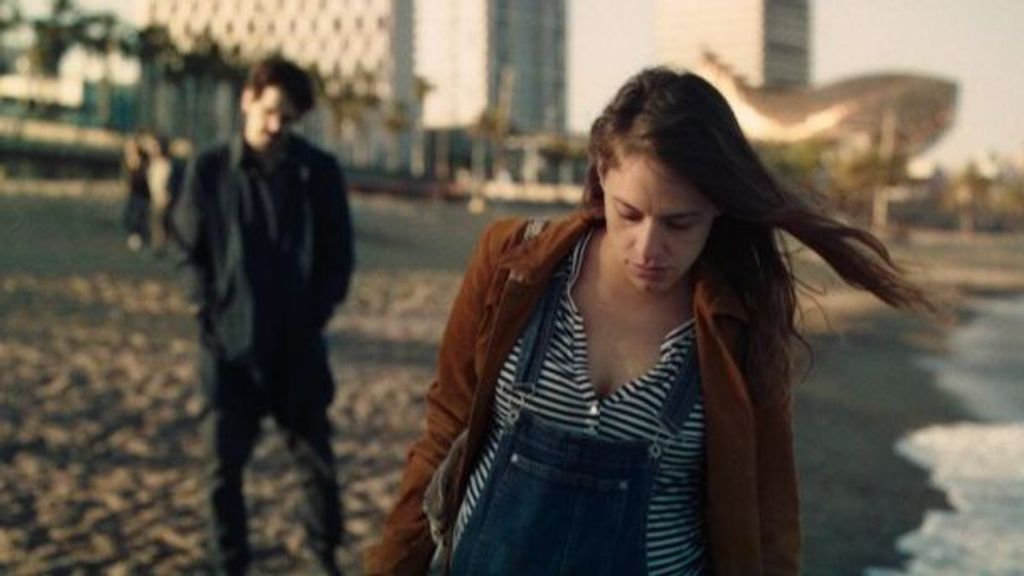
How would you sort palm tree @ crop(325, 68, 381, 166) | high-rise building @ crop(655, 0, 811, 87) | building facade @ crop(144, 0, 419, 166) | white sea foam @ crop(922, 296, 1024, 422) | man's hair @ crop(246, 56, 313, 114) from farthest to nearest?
high-rise building @ crop(655, 0, 811, 87) → building facade @ crop(144, 0, 419, 166) → palm tree @ crop(325, 68, 381, 166) → white sea foam @ crop(922, 296, 1024, 422) → man's hair @ crop(246, 56, 313, 114)

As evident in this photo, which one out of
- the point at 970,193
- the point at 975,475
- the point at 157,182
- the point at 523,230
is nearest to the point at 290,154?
the point at 523,230

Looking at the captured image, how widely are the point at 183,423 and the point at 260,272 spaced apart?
15.0 feet

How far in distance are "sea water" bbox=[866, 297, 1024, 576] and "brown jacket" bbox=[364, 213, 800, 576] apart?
4.45m

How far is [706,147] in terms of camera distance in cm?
201

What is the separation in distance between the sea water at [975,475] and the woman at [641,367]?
14.7ft

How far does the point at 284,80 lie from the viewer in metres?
4.33

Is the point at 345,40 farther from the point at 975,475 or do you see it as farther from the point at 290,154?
the point at 290,154

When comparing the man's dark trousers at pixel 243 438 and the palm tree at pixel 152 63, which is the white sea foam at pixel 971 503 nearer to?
the man's dark trousers at pixel 243 438

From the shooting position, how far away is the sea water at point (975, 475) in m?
6.82

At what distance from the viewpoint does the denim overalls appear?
6.53ft

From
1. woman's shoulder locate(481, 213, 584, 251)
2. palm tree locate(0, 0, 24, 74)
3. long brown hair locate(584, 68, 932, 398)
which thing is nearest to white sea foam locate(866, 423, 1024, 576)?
long brown hair locate(584, 68, 932, 398)

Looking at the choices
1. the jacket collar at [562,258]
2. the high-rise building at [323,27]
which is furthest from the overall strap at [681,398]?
the high-rise building at [323,27]

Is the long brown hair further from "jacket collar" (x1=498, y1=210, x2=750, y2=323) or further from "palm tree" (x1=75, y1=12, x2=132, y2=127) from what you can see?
"palm tree" (x1=75, y1=12, x2=132, y2=127)

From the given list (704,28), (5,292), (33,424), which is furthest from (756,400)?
(704,28)
